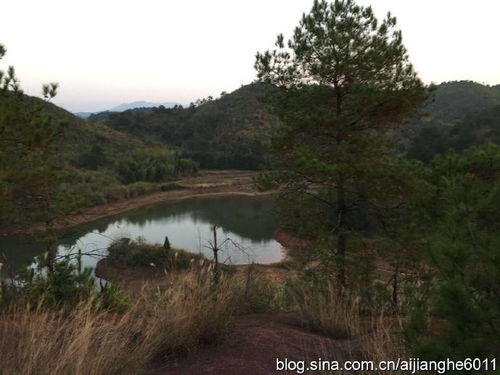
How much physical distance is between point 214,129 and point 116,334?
256ft

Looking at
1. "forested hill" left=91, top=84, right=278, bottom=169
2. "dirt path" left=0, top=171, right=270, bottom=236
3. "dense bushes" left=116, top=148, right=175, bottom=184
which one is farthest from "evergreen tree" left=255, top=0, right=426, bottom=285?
"forested hill" left=91, top=84, right=278, bottom=169

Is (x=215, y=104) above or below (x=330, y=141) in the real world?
above

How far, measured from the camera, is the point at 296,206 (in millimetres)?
8914

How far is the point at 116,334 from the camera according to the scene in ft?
9.16

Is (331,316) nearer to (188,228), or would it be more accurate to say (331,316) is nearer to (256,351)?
(256,351)

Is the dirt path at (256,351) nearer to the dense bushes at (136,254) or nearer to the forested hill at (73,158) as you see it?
the forested hill at (73,158)

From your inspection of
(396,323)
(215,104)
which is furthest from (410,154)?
(215,104)

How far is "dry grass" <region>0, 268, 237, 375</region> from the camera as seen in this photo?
236 cm

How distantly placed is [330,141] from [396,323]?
5.53 m

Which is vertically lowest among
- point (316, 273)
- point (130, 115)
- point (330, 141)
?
Answer: point (316, 273)

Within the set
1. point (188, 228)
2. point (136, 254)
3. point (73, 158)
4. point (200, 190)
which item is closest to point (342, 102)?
point (136, 254)

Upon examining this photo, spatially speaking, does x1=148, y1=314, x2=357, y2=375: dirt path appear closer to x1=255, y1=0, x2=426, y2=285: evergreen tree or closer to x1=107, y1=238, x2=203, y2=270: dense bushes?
x1=255, y1=0, x2=426, y2=285: evergreen tree

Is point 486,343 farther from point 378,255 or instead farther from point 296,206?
point 296,206

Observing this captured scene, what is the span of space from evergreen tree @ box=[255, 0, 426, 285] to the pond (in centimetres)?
1512
